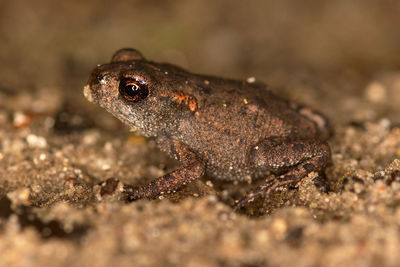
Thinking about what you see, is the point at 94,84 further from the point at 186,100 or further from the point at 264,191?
the point at 264,191

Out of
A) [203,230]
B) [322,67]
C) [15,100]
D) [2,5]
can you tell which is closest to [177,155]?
[203,230]

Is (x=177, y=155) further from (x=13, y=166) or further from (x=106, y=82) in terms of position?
(x=13, y=166)

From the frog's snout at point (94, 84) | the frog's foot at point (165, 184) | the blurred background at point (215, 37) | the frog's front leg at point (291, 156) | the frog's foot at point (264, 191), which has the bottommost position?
the frog's foot at point (264, 191)

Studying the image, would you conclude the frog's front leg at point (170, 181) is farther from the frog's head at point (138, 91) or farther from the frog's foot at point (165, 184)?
the frog's head at point (138, 91)

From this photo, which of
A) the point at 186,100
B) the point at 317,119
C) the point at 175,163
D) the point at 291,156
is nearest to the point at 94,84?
the point at 186,100

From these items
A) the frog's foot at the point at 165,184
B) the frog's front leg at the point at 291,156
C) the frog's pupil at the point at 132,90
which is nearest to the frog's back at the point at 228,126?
the frog's front leg at the point at 291,156

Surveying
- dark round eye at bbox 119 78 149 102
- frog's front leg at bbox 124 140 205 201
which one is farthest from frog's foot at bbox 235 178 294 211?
dark round eye at bbox 119 78 149 102

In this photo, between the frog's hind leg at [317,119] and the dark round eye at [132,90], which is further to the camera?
the frog's hind leg at [317,119]
